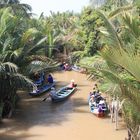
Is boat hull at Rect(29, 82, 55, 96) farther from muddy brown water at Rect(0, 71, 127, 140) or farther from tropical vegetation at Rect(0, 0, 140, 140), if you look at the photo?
tropical vegetation at Rect(0, 0, 140, 140)

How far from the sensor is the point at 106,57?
254 inches

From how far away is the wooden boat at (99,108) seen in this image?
47.2 feet

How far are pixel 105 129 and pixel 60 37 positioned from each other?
19976mm

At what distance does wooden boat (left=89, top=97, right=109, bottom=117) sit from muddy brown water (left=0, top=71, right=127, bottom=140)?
0.22 m

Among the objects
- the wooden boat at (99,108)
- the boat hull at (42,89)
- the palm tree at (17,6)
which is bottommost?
the wooden boat at (99,108)

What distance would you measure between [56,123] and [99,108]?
1885 mm

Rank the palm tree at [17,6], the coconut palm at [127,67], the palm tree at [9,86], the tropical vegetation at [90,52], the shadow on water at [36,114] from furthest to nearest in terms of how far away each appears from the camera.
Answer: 1. the palm tree at [17,6]
2. the palm tree at [9,86]
3. the shadow on water at [36,114]
4. the tropical vegetation at [90,52]
5. the coconut palm at [127,67]

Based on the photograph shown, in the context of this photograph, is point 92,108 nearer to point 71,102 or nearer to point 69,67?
point 71,102

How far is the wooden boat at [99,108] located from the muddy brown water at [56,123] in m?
0.22

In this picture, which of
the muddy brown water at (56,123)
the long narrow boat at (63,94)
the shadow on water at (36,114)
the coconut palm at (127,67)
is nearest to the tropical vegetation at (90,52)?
the coconut palm at (127,67)

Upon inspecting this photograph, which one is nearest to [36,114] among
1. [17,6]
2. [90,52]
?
[90,52]

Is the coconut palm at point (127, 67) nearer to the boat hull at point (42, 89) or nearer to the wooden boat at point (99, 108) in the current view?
the wooden boat at point (99, 108)

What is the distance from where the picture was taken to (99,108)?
14438 millimetres

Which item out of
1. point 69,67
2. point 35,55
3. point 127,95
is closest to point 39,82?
point 35,55
